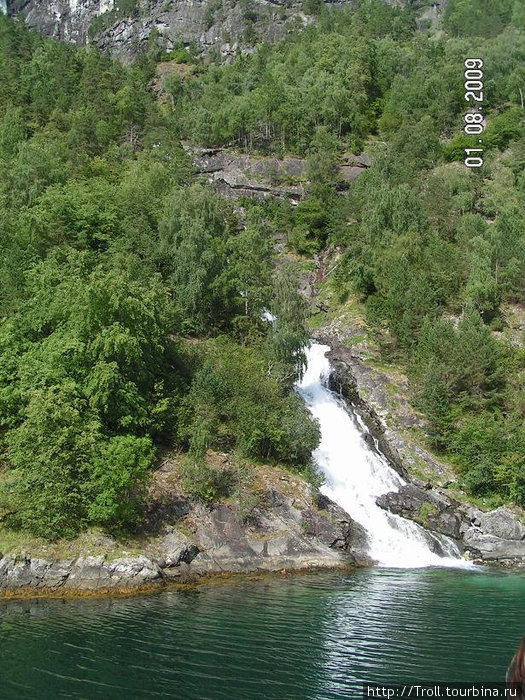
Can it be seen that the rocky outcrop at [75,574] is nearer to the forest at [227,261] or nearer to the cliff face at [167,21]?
the forest at [227,261]

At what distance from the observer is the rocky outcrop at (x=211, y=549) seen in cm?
2631

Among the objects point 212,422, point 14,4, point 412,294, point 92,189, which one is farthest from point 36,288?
point 14,4

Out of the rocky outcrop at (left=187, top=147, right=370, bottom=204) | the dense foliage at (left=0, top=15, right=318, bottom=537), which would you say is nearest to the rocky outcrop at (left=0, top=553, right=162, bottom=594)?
the dense foliage at (left=0, top=15, right=318, bottom=537)

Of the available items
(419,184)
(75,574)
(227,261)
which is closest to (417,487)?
(75,574)

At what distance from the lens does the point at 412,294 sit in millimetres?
54375

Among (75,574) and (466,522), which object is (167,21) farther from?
(75,574)

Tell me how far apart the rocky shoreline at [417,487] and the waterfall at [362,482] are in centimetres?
84

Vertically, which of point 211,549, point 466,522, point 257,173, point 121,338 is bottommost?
point 466,522

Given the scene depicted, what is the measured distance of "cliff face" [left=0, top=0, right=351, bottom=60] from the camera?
487ft

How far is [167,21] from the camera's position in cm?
15600

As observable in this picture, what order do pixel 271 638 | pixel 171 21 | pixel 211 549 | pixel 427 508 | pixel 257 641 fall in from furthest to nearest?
1. pixel 171 21
2. pixel 427 508
3. pixel 211 549
4. pixel 271 638
5. pixel 257 641

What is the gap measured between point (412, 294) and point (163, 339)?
990 inches
